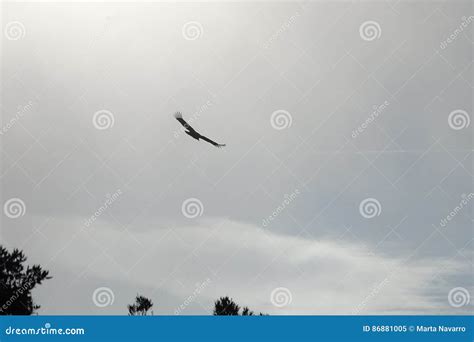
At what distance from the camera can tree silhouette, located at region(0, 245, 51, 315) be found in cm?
2992

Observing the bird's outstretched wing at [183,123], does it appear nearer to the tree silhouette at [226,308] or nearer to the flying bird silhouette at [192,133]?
the flying bird silhouette at [192,133]

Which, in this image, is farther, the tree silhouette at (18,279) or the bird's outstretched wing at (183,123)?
the tree silhouette at (18,279)

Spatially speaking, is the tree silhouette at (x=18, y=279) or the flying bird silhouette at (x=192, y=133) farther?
the tree silhouette at (x=18, y=279)

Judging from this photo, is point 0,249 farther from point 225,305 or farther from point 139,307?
point 225,305

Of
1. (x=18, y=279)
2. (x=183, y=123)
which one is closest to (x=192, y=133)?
(x=183, y=123)

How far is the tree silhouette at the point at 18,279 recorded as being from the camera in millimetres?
29922

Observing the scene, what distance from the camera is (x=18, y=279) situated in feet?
103

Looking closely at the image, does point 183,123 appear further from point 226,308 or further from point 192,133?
point 226,308

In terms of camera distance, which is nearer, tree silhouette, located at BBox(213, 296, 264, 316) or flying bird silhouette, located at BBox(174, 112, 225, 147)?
flying bird silhouette, located at BBox(174, 112, 225, 147)

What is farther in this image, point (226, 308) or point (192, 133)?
point (226, 308)

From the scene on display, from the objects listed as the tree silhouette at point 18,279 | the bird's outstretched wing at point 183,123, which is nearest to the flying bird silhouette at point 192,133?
the bird's outstretched wing at point 183,123

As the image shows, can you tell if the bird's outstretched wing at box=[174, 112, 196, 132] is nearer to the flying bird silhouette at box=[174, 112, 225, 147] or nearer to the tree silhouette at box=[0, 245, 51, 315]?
the flying bird silhouette at box=[174, 112, 225, 147]

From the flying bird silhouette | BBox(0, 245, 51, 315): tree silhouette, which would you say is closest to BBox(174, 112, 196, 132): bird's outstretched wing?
the flying bird silhouette
